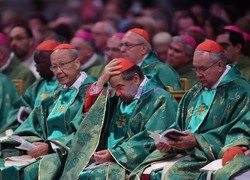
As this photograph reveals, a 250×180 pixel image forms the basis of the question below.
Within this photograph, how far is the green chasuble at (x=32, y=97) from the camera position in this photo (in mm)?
11861

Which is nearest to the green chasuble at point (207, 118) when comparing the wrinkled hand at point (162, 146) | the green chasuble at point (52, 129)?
the wrinkled hand at point (162, 146)

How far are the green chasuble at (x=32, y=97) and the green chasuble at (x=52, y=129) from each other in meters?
0.73

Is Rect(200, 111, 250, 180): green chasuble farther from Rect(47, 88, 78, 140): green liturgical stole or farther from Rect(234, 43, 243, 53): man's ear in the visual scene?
Rect(234, 43, 243, 53): man's ear

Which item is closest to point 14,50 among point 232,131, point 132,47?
point 132,47

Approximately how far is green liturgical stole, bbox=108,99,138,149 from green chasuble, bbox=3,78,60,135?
1.74 metres

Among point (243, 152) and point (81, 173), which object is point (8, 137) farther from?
point (243, 152)

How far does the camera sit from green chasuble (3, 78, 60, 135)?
38.9ft

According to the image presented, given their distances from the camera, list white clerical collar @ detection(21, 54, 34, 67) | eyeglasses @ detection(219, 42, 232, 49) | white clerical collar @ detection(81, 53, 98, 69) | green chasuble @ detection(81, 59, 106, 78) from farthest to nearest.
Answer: white clerical collar @ detection(21, 54, 34, 67) < white clerical collar @ detection(81, 53, 98, 69) < green chasuble @ detection(81, 59, 106, 78) < eyeglasses @ detection(219, 42, 232, 49)

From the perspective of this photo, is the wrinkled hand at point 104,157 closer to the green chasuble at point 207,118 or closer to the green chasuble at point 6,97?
the green chasuble at point 207,118

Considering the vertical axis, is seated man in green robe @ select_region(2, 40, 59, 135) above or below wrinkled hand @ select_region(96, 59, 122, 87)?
below

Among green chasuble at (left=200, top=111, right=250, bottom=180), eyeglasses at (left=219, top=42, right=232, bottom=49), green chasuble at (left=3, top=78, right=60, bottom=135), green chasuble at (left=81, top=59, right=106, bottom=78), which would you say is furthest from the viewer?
green chasuble at (left=81, top=59, right=106, bottom=78)

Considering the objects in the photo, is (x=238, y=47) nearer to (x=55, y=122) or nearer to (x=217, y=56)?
(x=217, y=56)

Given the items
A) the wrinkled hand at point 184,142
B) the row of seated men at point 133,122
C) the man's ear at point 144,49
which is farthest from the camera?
the man's ear at point 144,49

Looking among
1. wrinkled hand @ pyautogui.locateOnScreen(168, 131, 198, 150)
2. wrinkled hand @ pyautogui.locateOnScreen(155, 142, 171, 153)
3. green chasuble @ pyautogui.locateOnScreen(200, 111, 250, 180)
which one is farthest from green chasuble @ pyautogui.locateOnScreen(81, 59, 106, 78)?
green chasuble @ pyautogui.locateOnScreen(200, 111, 250, 180)
